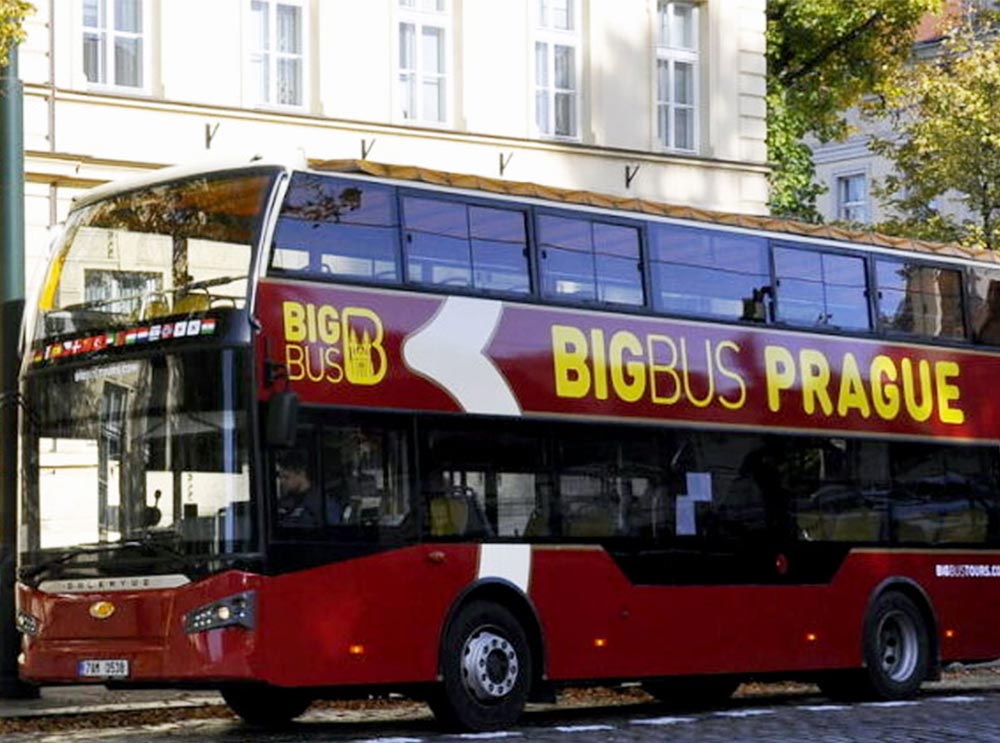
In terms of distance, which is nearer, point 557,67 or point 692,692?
point 692,692

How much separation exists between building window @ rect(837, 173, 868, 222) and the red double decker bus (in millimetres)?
45615

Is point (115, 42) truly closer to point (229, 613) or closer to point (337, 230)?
point (337, 230)

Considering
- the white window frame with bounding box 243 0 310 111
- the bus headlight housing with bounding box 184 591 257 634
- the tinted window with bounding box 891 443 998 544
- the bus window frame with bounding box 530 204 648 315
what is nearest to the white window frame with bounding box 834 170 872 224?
the white window frame with bounding box 243 0 310 111

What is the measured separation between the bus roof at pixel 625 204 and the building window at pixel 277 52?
10.5 meters

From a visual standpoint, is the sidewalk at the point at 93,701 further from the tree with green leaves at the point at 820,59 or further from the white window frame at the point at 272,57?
the tree with green leaves at the point at 820,59

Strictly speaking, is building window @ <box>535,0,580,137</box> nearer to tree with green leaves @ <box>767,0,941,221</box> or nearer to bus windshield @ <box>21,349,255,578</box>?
tree with green leaves @ <box>767,0,941,221</box>

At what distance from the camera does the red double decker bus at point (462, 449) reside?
1792 centimetres

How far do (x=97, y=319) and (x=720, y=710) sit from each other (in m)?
6.89

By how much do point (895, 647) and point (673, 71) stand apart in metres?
15.3

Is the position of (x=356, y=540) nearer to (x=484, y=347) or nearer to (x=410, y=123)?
(x=484, y=347)

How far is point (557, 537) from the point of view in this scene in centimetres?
2023

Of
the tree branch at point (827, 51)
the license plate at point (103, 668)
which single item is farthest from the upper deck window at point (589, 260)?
the tree branch at point (827, 51)

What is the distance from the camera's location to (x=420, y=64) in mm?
34469

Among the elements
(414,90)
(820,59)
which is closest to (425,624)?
(414,90)
